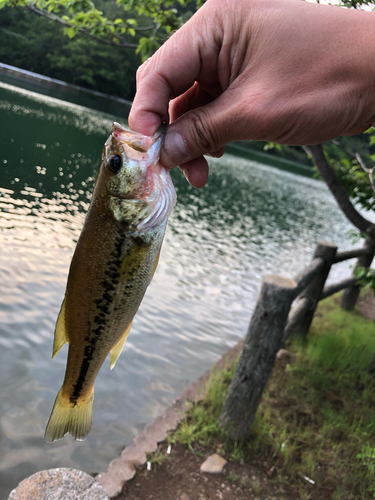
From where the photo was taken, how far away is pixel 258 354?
14.7 ft

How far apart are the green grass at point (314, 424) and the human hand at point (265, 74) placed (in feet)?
12.8

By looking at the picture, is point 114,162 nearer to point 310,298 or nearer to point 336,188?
point 336,188

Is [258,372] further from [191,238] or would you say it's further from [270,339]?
[191,238]

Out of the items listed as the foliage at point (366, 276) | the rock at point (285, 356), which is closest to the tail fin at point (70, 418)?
the foliage at point (366, 276)

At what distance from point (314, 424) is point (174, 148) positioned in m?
4.64

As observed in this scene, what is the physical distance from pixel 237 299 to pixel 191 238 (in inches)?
181

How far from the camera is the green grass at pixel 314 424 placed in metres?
4.24

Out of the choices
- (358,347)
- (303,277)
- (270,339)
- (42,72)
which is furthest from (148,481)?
(42,72)

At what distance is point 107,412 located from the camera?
18.6 feet

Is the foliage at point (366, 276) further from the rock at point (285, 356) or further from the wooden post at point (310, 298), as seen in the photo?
the rock at point (285, 356)

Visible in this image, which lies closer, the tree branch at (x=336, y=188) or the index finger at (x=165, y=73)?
the index finger at (x=165, y=73)

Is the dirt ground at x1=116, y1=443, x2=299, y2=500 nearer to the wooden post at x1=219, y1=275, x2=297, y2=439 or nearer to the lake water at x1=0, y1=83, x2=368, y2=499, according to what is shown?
the wooden post at x1=219, y1=275, x2=297, y2=439

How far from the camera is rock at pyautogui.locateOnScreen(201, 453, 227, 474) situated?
4242 millimetres

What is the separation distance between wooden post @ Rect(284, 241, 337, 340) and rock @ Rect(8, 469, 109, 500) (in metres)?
4.67
